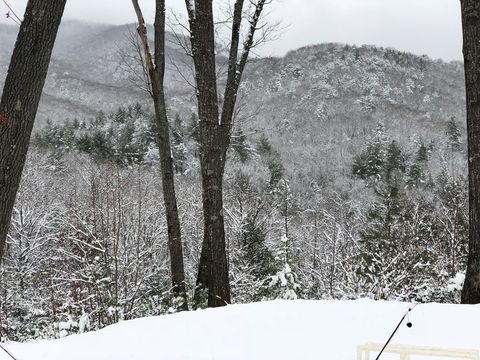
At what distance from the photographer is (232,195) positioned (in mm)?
29891

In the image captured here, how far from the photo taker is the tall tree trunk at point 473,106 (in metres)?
5.49

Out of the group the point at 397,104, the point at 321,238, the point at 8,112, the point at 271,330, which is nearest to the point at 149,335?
the point at 271,330

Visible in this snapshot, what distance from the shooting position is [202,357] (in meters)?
4.06

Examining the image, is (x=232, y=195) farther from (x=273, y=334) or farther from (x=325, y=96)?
(x=325, y=96)

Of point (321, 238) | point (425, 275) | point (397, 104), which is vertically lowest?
point (321, 238)

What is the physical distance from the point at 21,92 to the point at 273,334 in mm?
3003

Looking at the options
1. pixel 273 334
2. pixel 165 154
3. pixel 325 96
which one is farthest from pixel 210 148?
pixel 325 96

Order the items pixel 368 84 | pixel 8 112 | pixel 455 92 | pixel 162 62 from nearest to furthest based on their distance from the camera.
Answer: pixel 8 112
pixel 162 62
pixel 455 92
pixel 368 84

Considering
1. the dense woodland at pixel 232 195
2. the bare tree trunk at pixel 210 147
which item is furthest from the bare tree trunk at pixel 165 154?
the bare tree trunk at pixel 210 147

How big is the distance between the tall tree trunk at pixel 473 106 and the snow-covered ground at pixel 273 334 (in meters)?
1.15

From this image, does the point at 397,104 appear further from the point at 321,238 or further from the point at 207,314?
the point at 207,314

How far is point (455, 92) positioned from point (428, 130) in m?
33.7

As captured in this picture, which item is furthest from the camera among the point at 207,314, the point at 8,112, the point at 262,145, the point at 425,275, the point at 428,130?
the point at 428,130

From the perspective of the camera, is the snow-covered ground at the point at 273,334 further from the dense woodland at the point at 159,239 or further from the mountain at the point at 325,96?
the mountain at the point at 325,96
